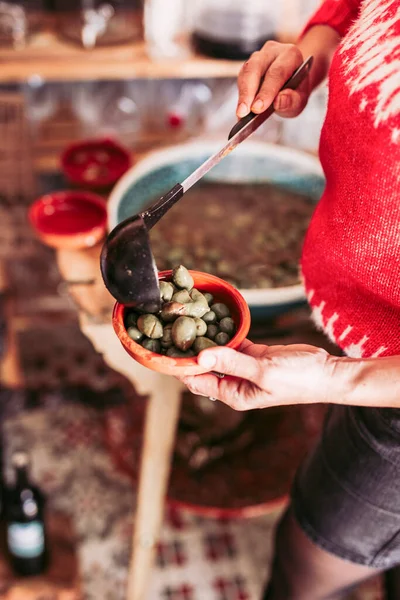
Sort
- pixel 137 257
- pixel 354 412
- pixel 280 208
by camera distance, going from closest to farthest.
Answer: pixel 137 257 < pixel 354 412 < pixel 280 208

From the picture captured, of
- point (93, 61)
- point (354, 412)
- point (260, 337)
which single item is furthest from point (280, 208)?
point (354, 412)

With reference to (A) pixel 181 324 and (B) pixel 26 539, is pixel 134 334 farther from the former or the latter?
(B) pixel 26 539

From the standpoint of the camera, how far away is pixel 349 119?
0.86 meters

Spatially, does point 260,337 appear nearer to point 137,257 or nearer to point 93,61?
point 137,257

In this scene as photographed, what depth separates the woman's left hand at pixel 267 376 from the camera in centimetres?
79

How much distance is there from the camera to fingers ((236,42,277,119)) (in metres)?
0.99

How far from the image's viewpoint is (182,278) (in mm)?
894

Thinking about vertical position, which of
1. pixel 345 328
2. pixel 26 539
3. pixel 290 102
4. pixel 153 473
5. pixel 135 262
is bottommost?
pixel 26 539

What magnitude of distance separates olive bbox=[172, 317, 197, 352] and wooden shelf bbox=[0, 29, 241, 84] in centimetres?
124

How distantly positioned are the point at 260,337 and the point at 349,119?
1.89ft

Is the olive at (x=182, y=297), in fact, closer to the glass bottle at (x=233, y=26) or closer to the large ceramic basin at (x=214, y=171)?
the large ceramic basin at (x=214, y=171)

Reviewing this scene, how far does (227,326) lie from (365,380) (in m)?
0.20

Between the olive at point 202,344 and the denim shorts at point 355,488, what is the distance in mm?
304

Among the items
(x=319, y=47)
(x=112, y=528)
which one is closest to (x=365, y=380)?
(x=319, y=47)
